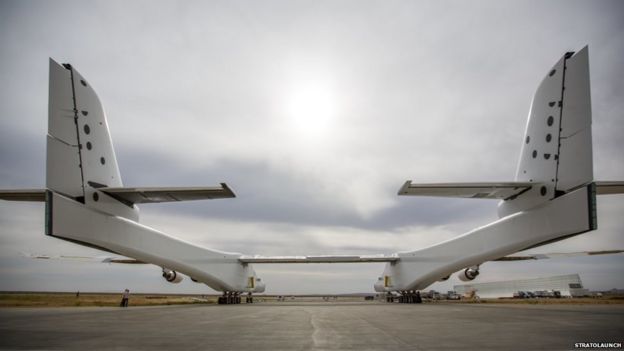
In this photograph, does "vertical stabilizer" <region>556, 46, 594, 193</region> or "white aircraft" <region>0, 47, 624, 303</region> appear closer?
"vertical stabilizer" <region>556, 46, 594, 193</region>

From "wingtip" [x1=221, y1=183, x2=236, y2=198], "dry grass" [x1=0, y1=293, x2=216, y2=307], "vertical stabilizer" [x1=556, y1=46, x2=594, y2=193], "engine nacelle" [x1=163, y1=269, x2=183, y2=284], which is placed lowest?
"dry grass" [x1=0, y1=293, x2=216, y2=307]

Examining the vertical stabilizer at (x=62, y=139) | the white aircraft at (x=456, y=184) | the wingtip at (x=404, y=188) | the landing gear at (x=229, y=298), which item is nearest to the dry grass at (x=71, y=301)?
the landing gear at (x=229, y=298)

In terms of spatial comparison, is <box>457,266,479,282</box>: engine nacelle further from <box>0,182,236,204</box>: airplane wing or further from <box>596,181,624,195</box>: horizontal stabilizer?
<box>0,182,236,204</box>: airplane wing

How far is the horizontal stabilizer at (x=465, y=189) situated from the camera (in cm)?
1444

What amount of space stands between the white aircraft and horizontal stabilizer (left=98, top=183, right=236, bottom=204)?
0.14 feet

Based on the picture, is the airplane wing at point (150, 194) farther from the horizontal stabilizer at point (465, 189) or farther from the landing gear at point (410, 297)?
the landing gear at point (410, 297)

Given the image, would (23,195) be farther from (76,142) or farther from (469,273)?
(469,273)

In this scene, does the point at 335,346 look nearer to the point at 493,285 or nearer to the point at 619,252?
the point at 619,252

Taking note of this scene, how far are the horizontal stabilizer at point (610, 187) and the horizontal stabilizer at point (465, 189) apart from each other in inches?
77.1

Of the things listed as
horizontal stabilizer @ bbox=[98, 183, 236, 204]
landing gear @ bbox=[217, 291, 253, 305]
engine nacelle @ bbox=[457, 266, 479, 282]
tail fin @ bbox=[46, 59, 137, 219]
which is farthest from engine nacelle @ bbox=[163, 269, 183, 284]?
engine nacelle @ bbox=[457, 266, 479, 282]

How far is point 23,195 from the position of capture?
15875 mm

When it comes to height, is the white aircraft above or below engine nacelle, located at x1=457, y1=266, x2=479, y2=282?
above

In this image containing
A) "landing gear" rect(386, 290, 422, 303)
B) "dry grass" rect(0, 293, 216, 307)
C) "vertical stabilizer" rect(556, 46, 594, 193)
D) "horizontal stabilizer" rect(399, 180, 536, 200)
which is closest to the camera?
"vertical stabilizer" rect(556, 46, 594, 193)

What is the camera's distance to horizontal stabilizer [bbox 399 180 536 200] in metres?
14.4
